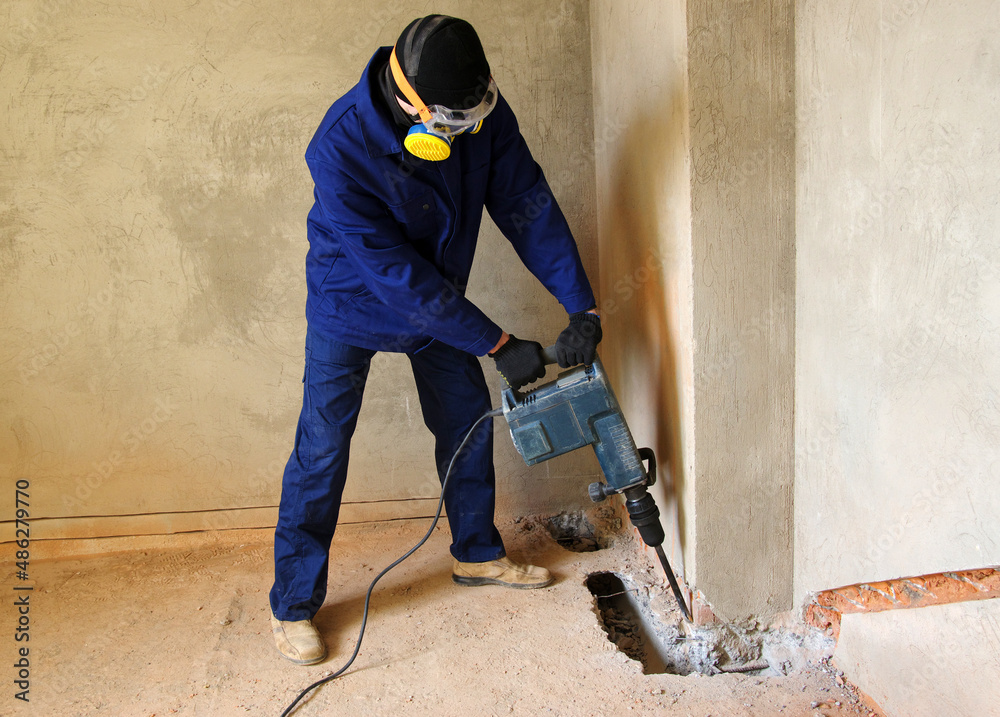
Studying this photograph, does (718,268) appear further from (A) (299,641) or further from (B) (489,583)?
(A) (299,641)

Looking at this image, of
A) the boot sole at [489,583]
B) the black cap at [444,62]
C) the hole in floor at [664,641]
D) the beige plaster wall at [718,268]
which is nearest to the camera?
the black cap at [444,62]

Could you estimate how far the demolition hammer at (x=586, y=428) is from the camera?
170 cm

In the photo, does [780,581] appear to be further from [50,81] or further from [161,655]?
[50,81]

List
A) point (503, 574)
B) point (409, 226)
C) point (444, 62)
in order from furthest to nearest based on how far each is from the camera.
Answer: point (503, 574) < point (409, 226) < point (444, 62)

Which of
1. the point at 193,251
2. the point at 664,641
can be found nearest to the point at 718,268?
the point at 664,641

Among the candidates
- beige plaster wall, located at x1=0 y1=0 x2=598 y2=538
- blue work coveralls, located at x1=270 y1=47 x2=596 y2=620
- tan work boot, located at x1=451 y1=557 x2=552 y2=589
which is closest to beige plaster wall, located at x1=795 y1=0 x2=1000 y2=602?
blue work coveralls, located at x1=270 y1=47 x2=596 y2=620

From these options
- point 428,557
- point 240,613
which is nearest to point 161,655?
point 240,613

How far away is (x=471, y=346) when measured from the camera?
1689 millimetres

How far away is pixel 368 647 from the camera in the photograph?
188 centimetres

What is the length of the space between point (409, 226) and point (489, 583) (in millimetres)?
1102

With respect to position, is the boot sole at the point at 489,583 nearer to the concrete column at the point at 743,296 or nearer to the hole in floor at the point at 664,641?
the hole in floor at the point at 664,641

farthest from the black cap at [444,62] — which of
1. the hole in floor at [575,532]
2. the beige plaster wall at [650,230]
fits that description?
the hole in floor at [575,532]

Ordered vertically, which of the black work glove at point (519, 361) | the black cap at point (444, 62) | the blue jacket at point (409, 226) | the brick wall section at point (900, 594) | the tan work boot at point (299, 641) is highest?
the black cap at point (444, 62)

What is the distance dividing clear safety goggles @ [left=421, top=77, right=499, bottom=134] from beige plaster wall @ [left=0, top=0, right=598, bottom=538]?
762mm
